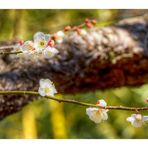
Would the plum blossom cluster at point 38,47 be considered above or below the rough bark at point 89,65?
below

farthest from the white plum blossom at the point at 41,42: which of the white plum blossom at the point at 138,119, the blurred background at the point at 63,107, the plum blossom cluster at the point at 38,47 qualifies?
the blurred background at the point at 63,107

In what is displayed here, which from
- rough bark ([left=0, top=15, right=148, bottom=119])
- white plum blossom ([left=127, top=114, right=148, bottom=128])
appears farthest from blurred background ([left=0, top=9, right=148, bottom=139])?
white plum blossom ([left=127, top=114, right=148, bottom=128])

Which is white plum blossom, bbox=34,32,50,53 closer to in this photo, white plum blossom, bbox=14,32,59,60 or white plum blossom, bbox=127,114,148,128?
white plum blossom, bbox=14,32,59,60

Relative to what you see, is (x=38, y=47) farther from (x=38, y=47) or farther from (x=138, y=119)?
(x=138, y=119)

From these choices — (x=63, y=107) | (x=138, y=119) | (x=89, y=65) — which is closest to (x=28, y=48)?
(x=138, y=119)

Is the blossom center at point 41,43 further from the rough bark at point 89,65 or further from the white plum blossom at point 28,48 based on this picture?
the rough bark at point 89,65

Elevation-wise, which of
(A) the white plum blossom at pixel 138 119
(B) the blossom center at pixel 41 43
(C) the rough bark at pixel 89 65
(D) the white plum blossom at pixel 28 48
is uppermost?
(C) the rough bark at pixel 89 65
